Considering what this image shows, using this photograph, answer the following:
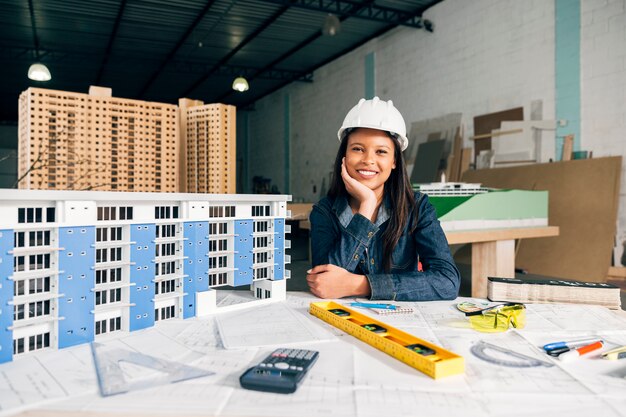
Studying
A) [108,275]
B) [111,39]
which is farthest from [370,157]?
[111,39]

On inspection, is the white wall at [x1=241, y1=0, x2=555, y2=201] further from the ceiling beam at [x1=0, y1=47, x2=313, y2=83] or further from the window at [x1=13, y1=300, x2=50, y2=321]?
the window at [x1=13, y1=300, x2=50, y2=321]

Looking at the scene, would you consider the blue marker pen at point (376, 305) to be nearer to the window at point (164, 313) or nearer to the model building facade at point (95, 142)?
the window at point (164, 313)

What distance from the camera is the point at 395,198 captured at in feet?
6.53

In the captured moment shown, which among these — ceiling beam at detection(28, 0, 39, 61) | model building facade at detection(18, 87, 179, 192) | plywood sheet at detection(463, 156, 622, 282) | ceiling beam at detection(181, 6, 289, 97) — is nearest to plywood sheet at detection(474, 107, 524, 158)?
plywood sheet at detection(463, 156, 622, 282)

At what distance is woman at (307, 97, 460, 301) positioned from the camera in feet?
6.28

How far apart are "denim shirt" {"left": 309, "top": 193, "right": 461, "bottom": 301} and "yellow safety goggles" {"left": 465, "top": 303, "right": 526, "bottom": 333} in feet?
1.32

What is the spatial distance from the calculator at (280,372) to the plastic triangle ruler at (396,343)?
17 cm

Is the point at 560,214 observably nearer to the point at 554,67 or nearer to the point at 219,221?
the point at 554,67

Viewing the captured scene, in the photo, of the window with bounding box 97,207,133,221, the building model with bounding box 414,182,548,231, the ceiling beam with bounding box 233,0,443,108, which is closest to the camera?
the window with bounding box 97,207,133,221

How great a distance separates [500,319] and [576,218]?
4.55 meters

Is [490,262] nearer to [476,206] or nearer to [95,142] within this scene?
[476,206]

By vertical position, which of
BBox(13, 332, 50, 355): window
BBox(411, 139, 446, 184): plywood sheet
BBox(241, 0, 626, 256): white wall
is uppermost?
BBox(241, 0, 626, 256): white wall

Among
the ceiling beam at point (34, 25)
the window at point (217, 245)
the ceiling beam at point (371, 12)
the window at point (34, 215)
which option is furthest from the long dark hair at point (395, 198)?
the ceiling beam at point (34, 25)

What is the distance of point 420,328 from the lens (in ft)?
4.22
